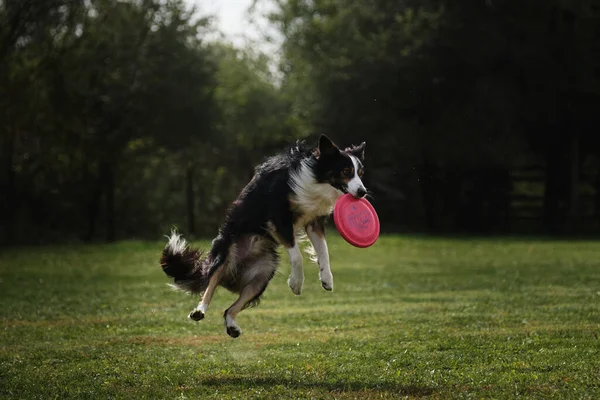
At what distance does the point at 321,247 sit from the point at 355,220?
1.44 feet

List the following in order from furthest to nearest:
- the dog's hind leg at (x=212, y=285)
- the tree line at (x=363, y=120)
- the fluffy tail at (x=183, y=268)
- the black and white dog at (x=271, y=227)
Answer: the tree line at (x=363, y=120) → the fluffy tail at (x=183, y=268) → the dog's hind leg at (x=212, y=285) → the black and white dog at (x=271, y=227)

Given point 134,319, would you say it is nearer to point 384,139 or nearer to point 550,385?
point 550,385

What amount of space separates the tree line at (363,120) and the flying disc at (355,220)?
63.2 ft

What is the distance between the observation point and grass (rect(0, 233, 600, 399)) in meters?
8.20

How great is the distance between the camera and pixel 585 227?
31.9 meters

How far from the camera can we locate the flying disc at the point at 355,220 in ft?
30.1

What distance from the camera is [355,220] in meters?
9.49

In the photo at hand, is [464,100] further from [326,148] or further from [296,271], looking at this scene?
[296,271]

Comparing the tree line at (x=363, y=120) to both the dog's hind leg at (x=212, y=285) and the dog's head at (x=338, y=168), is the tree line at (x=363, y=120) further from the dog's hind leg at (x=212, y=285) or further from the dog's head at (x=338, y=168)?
the dog's head at (x=338, y=168)

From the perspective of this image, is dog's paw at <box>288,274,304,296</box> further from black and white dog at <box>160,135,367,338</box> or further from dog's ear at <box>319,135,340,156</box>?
dog's ear at <box>319,135,340,156</box>

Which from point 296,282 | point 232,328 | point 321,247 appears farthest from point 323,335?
point 232,328

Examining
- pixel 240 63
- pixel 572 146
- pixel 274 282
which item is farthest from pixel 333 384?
pixel 240 63

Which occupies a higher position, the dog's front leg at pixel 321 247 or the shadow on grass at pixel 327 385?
the dog's front leg at pixel 321 247

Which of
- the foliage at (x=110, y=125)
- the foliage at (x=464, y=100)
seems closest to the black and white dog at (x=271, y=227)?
the foliage at (x=110, y=125)
